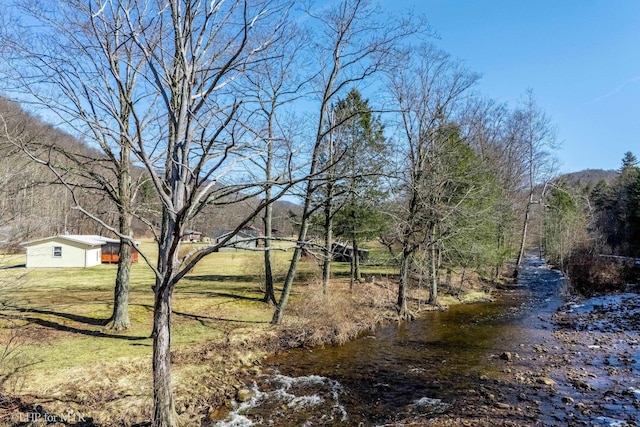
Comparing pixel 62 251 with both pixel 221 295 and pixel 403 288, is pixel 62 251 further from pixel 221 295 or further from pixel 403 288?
pixel 403 288

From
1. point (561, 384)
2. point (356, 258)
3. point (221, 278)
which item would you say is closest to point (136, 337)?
point (561, 384)

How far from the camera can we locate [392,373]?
9477mm

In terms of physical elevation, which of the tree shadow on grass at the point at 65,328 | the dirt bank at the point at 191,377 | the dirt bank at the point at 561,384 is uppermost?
the tree shadow on grass at the point at 65,328

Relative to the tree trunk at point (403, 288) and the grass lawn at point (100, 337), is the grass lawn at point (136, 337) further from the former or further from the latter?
the tree trunk at point (403, 288)

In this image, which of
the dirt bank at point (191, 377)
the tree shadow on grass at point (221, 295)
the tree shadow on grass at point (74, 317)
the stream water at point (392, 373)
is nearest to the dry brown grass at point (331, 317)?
the dirt bank at point (191, 377)

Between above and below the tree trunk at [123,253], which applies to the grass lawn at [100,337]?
below

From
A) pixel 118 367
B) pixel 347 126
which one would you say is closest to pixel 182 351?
pixel 118 367

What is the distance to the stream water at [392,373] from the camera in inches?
288

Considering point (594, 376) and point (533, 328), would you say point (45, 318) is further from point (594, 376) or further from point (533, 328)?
point (533, 328)

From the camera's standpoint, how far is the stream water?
732cm

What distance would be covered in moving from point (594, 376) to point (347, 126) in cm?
1276

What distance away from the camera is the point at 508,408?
7.36 m

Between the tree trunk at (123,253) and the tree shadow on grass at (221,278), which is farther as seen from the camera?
the tree shadow on grass at (221,278)

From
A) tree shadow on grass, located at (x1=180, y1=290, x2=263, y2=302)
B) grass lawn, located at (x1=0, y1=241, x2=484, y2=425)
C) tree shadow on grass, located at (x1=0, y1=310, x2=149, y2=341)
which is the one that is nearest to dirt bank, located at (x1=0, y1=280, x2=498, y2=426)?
grass lawn, located at (x1=0, y1=241, x2=484, y2=425)
